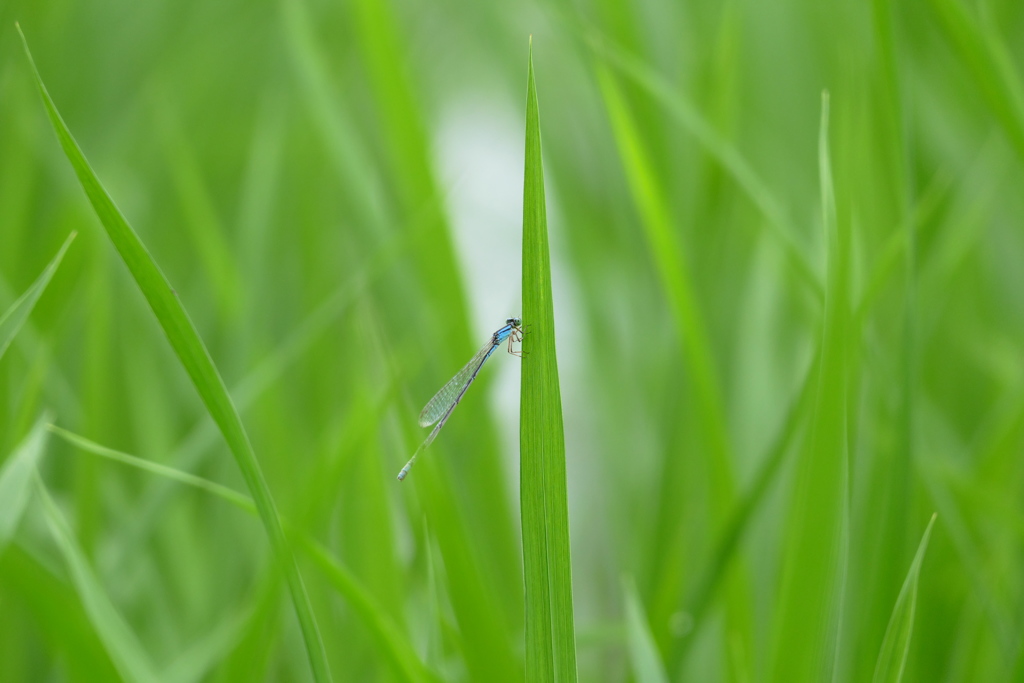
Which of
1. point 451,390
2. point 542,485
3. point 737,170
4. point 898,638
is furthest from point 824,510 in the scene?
point 451,390

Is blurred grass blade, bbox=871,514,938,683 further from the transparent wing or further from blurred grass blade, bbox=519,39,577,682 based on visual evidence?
the transparent wing

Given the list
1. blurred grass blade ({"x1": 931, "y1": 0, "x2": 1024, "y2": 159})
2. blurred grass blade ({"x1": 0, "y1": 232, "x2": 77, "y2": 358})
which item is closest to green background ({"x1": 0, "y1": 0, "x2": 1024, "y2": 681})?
blurred grass blade ({"x1": 931, "y1": 0, "x2": 1024, "y2": 159})

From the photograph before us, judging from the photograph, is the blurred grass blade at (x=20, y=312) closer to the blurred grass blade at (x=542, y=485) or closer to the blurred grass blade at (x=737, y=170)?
the blurred grass blade at (x=542, y=485)

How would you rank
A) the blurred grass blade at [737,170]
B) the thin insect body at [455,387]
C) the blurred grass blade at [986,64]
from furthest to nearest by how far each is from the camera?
1. the thin insect body at [455,387]
2. the blurred grass blade at [737,170]
3. the blurred grass blade at [986,64]

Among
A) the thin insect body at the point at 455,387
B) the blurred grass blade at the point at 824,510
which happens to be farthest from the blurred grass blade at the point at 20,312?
the blurred grass blade at the point at 824,510

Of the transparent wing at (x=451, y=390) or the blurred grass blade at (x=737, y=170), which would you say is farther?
the transparent wing at (x=451, y=390)

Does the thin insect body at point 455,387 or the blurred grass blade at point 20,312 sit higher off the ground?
the thin insect body at point 455,387

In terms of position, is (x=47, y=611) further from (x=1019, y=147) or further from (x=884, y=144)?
(x=884, y=144)
